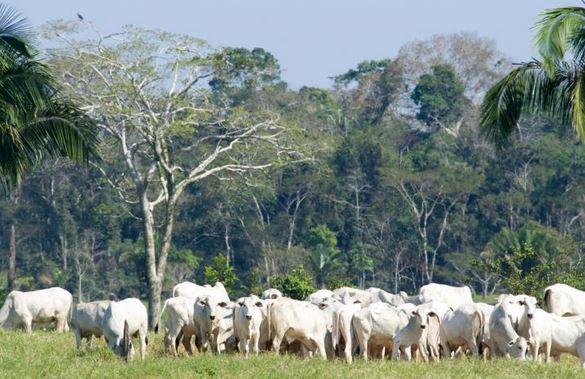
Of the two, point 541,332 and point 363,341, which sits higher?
point 541,332

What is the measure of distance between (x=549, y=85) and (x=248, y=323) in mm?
6533

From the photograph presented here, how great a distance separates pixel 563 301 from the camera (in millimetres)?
28078

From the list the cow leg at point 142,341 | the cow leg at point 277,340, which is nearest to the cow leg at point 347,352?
the cow leg at point 277,340

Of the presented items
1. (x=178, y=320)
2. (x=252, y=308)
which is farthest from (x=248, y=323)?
(x=178, y=320)

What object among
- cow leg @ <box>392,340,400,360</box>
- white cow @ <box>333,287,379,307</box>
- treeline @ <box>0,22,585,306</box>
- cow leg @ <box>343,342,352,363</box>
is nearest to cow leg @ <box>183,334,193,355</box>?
cow leg @ <box>343,342,352,363</box>

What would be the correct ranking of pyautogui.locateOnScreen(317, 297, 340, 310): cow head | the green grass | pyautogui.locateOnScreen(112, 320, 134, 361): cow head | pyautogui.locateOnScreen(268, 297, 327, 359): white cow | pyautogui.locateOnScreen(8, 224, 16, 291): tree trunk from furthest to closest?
pyautogui.locateOnScreen(8, 224, 16, 291): tree trunk → pyautogui.locateOnScreen(317, 297, 340, 310): cow head → pyautogui.locateOnScreen(268, 297, 327, 359): white cow → pyautogui.locateOnScreen(112, 320, 134, 361): cow head → the green grass

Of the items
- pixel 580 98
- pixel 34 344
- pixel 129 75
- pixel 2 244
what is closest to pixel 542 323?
pixel 580 98

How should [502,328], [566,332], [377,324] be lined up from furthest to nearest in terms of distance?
[377,324], [566,332], [502,328]

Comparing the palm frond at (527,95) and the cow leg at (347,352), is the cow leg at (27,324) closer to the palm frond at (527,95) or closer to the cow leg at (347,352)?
the cow leg at (347,352)

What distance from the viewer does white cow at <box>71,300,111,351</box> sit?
25.4 meters

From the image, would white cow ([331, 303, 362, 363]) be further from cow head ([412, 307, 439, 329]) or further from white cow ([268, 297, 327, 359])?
cow head ([412, 307, 439, 329])

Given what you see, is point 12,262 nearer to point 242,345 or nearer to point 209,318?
point 209,318

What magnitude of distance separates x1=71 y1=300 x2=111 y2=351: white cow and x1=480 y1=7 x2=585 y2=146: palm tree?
7334 mm

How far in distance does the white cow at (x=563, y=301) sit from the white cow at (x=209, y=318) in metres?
6.26
